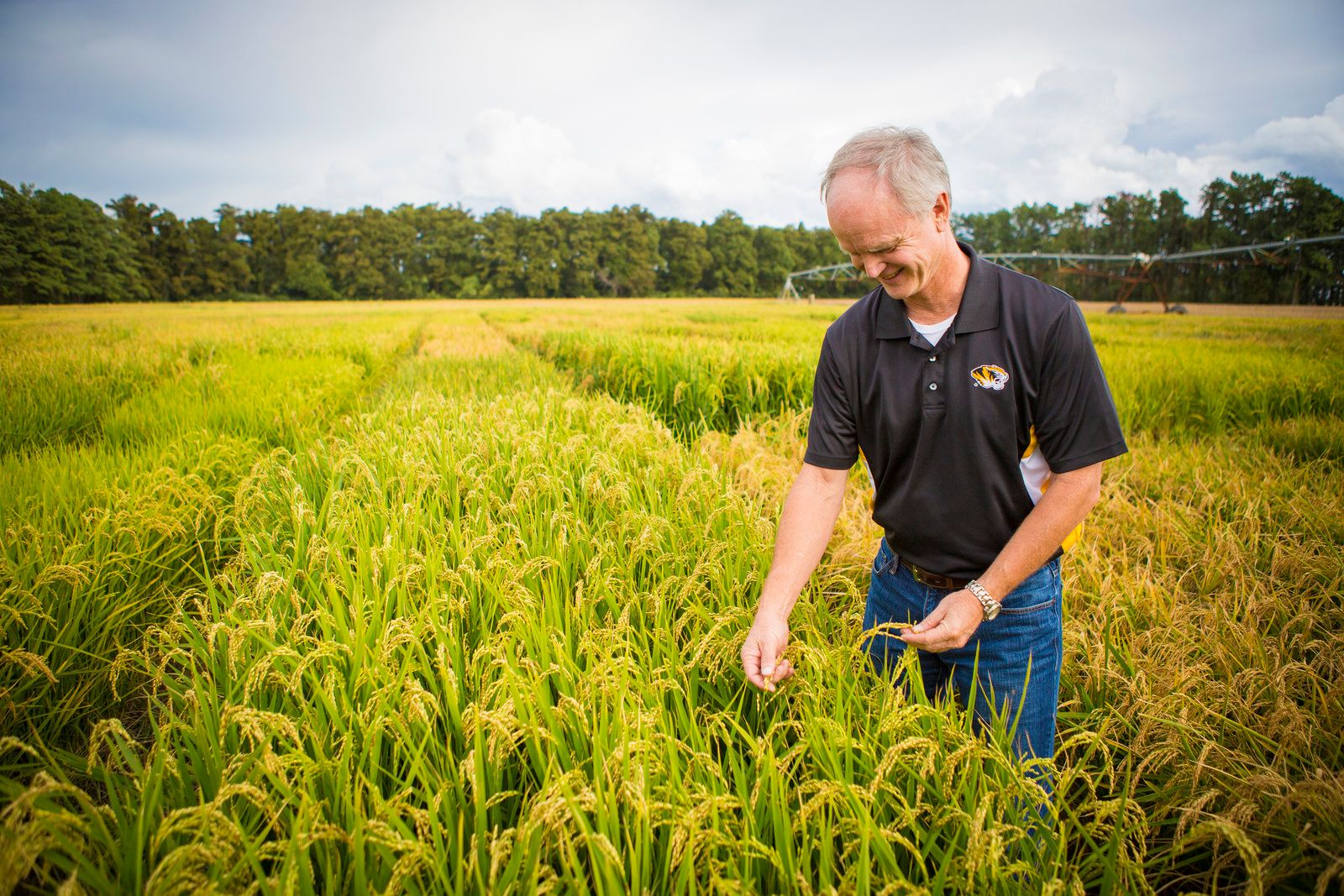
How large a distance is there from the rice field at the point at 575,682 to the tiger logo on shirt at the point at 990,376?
0.87m

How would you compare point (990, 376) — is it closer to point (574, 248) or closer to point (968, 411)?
point (968, 411)

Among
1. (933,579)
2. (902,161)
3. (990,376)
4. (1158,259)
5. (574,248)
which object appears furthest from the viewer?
(574,248)

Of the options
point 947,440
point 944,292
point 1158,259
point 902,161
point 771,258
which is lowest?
point 947,440

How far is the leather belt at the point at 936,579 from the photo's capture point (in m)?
1.80

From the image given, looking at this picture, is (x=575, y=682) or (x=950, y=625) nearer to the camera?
(x=950, y=625)

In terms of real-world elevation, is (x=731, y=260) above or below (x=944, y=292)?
above

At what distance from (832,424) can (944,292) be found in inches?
19.7

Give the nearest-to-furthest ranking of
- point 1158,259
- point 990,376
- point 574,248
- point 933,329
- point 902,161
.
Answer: point 902,161 → point 990,376 → point 933,329 → point 1158,259 → point 574,248

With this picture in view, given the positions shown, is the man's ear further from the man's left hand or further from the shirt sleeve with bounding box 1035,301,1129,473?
the man's left hand

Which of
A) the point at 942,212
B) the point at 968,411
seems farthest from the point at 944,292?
the point at 968,411

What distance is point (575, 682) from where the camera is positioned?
1659 millimetres

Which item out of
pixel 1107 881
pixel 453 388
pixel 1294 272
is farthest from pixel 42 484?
pixel 1294 272

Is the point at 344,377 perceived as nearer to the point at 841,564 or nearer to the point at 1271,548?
the point at 841,564

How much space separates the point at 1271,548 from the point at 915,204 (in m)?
3.28
